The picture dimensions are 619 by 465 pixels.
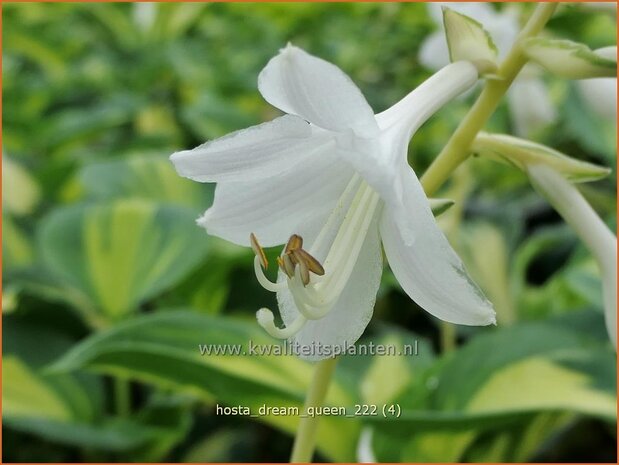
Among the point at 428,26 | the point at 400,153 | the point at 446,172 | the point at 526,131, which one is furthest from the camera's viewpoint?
the point at 428,26

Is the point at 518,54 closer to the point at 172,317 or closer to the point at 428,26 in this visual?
the point at 172,317

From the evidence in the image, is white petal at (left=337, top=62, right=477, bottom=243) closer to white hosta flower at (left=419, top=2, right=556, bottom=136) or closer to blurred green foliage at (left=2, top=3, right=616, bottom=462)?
blurred green foliage at (left=2, top=3, right=616, bottom=462)

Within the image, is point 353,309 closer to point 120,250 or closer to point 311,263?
point 311,263

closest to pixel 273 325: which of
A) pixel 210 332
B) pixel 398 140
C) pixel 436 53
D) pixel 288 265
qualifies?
pixel 288 265

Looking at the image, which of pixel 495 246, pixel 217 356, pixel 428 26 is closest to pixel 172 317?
pixel 217 356

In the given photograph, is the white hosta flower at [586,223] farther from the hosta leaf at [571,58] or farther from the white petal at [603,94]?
the white petal at [603,94]

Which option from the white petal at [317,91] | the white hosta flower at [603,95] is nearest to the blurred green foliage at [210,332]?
the white hosta flower at [603,95]
